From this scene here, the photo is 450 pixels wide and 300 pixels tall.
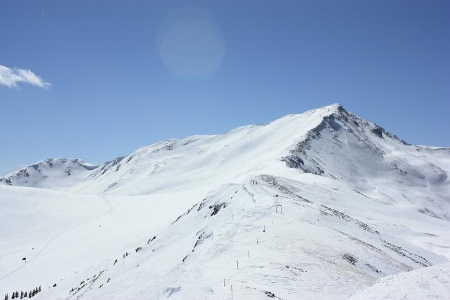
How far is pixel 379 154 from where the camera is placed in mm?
161000

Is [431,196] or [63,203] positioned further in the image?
[431,196]

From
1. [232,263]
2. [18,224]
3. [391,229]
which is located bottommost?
[232,263]

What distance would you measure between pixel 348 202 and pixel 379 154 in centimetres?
12393

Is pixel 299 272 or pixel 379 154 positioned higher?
pixel 379 154

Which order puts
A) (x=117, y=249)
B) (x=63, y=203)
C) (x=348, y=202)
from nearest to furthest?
1. (x=117, y=249)
2. (x=348, y=202)
3. (x=63, y=203)

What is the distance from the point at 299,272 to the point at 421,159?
18195 centimetres

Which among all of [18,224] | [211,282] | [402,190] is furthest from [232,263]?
[402,190]

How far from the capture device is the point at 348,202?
161ft

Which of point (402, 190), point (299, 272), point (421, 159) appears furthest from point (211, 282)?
point (421, 159)

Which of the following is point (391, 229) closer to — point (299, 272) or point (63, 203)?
point (299, 272)

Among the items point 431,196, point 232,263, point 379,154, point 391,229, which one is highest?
point 379,154

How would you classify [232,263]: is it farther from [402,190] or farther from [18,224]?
[402,190]

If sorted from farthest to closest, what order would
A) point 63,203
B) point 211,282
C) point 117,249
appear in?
point 63,203, point 117,249, point 211,282

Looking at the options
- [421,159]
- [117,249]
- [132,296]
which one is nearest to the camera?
[132,296]
